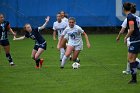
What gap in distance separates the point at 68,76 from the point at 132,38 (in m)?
2.70

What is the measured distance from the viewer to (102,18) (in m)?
40.4

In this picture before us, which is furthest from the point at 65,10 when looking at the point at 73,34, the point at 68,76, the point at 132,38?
the point at 132,38

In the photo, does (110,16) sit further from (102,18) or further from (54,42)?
(54,42)

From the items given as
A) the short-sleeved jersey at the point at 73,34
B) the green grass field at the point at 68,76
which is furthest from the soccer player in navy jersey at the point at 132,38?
the short-sleeved jersey at the point at 73,34

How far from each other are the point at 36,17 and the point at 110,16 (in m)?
5.80

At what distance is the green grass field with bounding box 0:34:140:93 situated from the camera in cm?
1416

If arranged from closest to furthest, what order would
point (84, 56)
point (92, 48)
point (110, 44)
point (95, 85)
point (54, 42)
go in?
point (95, 85) < point (84, 56) < point (92, 48) < point (110, 44) < point (54, 42)

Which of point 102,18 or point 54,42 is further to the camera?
point 102,18

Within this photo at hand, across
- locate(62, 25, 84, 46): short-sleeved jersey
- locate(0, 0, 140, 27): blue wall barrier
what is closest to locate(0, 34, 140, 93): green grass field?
locate(62, 25, 84, 46): short-sleeved jersey

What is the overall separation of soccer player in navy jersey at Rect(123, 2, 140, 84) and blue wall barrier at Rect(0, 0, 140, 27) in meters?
24.4

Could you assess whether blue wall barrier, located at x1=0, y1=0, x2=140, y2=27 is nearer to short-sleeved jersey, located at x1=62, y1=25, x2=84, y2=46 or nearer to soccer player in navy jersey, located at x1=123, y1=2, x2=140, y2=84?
short-sleeved jersey, located at x1=62, y1=25, x2=84, y2=46

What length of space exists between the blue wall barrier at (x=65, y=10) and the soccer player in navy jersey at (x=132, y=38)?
80.0 ft

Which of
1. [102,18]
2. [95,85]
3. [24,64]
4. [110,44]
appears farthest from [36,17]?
[95,85]

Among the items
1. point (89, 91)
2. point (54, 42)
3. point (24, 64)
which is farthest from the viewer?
point (54, 42)
